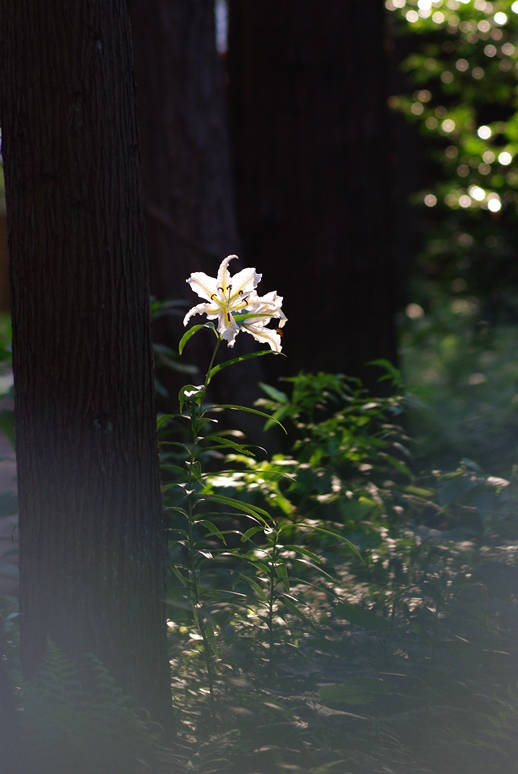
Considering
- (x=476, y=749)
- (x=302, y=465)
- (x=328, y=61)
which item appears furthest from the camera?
(x=328, y=61)

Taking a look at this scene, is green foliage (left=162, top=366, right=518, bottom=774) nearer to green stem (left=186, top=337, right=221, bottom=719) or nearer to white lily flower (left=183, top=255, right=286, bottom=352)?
green stem (left=186, top=337, right=221, bottom=719)

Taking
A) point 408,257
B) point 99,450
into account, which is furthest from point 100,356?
point 408,257

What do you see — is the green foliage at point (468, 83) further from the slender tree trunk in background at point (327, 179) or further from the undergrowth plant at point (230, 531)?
the undergrowth plant at point (230, 531)

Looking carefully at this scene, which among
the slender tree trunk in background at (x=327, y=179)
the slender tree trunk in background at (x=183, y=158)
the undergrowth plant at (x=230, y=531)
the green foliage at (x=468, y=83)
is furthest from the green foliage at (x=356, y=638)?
the green foliage at (x=468, y=83)

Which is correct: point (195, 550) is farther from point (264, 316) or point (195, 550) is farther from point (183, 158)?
point (183, 158)

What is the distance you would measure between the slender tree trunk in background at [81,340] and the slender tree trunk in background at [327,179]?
273 cm

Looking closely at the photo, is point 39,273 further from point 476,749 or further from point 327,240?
point 327,240

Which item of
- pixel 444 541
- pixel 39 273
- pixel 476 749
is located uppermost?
pixel 39 273

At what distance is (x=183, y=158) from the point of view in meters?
4.74

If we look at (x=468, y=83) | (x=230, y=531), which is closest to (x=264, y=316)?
(x=230, y=531)

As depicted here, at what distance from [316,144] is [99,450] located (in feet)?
10.4

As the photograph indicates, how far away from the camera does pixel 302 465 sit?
3.02 metres

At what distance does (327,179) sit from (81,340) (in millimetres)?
3042

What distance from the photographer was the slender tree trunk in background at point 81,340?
85.2 inches
